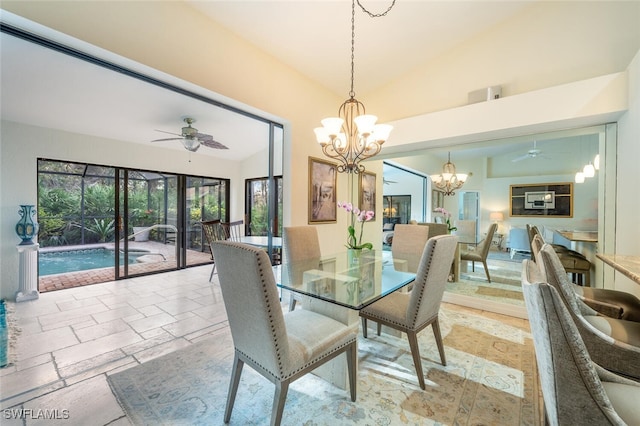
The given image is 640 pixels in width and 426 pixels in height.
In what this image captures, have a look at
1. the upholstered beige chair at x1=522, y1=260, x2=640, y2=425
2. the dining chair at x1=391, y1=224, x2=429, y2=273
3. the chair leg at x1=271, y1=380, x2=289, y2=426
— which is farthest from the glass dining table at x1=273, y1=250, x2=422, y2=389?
the upholstered beige chair at x1=522, y1=260, x2=640, y2=425

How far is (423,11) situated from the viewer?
2684 mm

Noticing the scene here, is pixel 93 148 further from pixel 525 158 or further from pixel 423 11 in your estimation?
pixel 525 158

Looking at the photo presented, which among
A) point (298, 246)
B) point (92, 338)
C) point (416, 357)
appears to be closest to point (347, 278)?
point (416, 357)

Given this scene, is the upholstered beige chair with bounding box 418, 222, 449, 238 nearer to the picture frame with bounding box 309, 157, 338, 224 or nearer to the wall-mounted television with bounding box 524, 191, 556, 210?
the wall-mounted television with bounding box 524, 191, 556, 210

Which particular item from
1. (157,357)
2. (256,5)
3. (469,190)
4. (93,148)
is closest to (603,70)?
(469,190)

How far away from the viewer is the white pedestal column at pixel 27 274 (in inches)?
133

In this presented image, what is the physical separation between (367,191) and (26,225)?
4937 mm

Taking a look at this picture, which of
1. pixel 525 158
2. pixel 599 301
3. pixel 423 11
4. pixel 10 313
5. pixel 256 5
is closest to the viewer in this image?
pixel 599 301

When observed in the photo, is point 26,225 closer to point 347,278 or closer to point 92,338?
point 92,338

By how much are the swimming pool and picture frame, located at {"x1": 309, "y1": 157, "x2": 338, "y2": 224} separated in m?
3.48

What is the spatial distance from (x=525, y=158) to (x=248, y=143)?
4.68m

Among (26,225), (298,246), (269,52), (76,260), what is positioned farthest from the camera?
(76,260)

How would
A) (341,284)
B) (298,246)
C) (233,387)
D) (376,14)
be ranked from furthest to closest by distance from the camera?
1. (298,246)
2. (376,14)
3. (341,284)
4. (233,387)

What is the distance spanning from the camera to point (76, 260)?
14.0 ft
